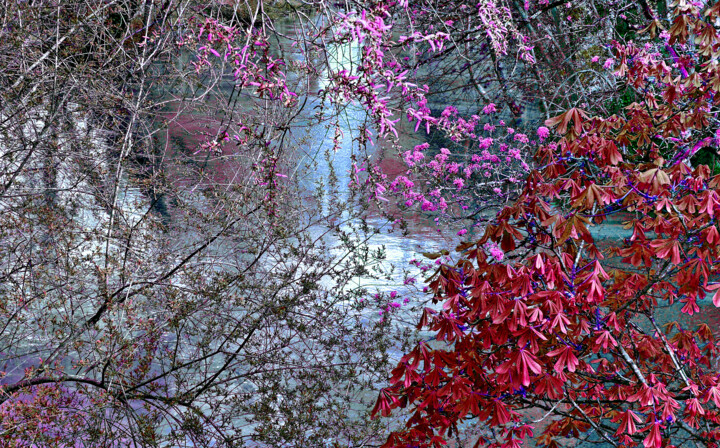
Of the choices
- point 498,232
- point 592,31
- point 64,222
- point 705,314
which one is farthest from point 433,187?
point 498,232

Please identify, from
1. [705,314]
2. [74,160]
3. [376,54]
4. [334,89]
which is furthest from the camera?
[705,314]

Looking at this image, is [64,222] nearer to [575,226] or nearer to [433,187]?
[575,226]

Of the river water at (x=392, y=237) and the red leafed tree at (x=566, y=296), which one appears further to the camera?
the river water at (x=392, y=237)

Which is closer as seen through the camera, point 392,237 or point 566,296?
point 566,296

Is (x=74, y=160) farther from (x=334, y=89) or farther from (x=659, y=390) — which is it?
(x=659, y=390)

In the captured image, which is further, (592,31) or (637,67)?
(592,31)

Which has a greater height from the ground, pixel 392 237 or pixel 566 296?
pixel 566 296

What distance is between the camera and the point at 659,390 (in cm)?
227

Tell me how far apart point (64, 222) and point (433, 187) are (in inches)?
228

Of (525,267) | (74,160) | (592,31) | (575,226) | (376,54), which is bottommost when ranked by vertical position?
(525,267)

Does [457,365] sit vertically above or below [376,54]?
below

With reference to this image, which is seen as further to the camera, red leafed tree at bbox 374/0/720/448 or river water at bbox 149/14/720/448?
river water at bbox 149/14/720/448

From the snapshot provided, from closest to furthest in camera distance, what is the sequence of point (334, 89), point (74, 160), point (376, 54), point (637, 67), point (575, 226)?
point (575, 226) → point (376, 54) → point (334, 89) → point (637, 67) → point (74, 160)

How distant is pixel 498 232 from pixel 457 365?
21.3 inches
